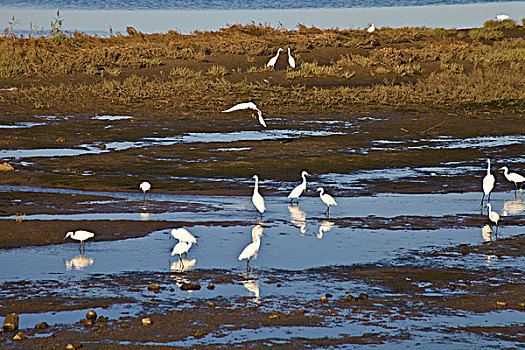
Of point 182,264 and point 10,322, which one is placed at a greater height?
point 182,264

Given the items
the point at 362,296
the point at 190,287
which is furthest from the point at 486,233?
the point at 190,287

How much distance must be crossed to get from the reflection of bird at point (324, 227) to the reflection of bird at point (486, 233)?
2.24m

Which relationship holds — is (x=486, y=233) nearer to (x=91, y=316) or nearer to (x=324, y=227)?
(x=324, y=227)

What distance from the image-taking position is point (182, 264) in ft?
33.0

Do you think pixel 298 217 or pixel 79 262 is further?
pixel 298 217

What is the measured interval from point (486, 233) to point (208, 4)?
61529 millimetres

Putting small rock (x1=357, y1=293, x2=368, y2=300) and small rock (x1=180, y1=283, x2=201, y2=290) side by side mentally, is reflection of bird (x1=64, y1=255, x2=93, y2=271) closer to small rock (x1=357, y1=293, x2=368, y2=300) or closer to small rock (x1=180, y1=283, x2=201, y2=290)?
small rock (x1=180, y1=283, x2=201, y2=290)

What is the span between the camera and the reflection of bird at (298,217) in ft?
41.2

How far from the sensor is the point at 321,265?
33.2 ft

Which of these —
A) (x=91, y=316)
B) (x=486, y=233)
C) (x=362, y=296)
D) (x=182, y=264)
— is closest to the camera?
(x=91, y=316)

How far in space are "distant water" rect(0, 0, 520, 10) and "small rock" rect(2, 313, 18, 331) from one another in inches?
2432

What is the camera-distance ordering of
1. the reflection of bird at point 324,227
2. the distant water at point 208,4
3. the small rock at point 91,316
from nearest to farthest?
the small rock at point 91,316, the reflection of bird at point 324,227, the distant water at point 208,4

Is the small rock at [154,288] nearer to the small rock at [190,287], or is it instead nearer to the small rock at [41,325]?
the small rock at [190,287]

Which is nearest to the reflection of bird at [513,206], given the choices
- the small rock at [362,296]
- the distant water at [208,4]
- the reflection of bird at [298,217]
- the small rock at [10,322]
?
the reflection of bird at [298,217]
